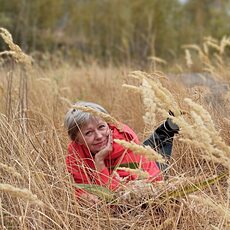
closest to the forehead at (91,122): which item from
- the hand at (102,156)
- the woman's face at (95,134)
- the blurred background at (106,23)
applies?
the woman's face at (95,134)

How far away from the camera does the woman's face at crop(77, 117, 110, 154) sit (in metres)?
2.56

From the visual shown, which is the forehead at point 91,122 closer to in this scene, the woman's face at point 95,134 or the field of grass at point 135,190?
the woman's face at point 95,134

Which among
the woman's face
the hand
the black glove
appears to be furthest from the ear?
the black glove

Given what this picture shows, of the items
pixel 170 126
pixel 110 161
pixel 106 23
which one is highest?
pixel 170 126

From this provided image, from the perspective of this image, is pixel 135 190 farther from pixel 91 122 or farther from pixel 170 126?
pixel 170 126

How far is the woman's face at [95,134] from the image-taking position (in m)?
2.56

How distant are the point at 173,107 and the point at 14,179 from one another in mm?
824

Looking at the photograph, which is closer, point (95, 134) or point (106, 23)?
point (95, 134)

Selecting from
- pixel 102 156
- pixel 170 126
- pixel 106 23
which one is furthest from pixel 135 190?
pixel 106 23

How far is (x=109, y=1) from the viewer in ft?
43.7

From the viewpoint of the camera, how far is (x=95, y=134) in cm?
256

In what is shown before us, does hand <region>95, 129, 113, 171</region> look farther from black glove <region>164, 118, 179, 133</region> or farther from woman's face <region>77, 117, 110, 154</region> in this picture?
black glove <region>164, 118, 179, 133</region>

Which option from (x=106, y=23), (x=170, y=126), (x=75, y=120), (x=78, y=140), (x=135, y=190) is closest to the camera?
(x=135, y=190)

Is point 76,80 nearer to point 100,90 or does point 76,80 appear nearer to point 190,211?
point 100,90
